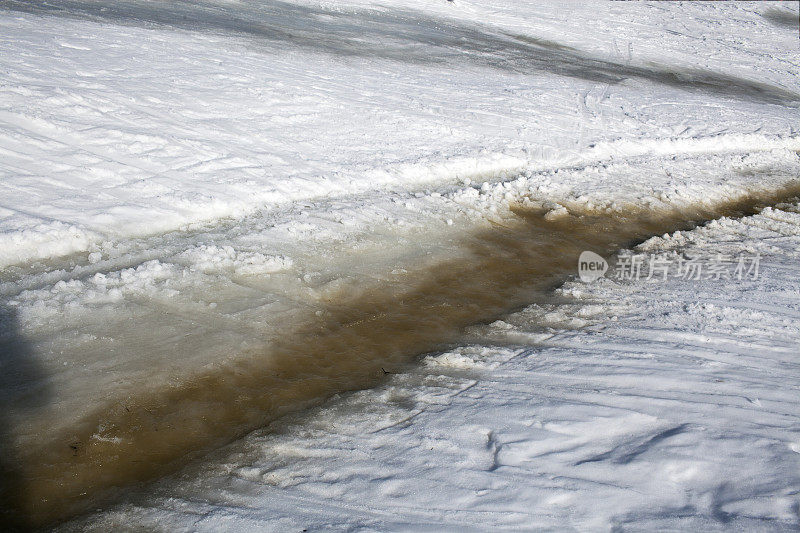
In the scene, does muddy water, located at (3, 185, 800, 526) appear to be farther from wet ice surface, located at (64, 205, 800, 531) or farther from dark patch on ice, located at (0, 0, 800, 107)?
dark patch on ice, located at (0, 0, 800, 107)

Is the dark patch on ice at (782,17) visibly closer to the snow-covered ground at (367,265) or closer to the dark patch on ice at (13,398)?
the snow-covered ground at (367,265)

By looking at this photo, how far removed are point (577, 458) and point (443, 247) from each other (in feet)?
10.5

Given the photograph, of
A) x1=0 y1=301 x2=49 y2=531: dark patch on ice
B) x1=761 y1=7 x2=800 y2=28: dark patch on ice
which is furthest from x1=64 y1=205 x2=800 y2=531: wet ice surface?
x1=761 y1=7 x2=800 y2=28: dark patch on ice

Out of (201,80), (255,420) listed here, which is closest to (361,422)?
(255,420)

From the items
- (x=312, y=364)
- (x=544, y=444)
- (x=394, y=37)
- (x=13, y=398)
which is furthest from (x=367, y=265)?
(x=394, y=37)

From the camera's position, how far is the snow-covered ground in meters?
3.25

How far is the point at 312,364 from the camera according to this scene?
447 centimetres

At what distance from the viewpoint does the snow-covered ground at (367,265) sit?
3254 millimetres

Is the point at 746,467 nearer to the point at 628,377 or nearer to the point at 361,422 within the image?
the point at 628,377

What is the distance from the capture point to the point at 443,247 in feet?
20.7

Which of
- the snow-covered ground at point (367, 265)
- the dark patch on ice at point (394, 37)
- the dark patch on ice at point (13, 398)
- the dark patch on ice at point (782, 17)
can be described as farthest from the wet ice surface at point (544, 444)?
the dark patch on ice at point (782, 17)

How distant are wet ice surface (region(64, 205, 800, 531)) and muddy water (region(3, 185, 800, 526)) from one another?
0.23m

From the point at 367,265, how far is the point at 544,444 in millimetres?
2693

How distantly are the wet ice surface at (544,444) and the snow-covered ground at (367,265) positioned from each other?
0.02 metres
